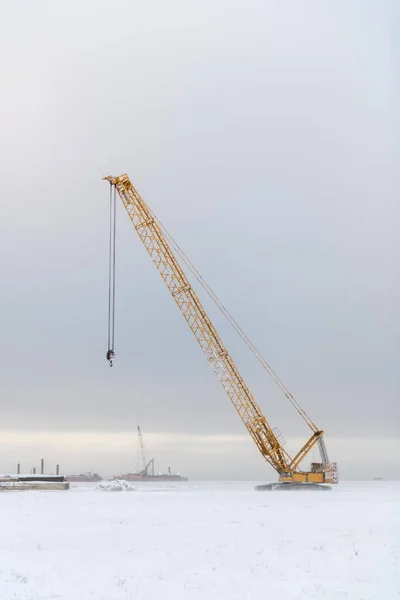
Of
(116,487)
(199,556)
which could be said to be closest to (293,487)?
(116,487)

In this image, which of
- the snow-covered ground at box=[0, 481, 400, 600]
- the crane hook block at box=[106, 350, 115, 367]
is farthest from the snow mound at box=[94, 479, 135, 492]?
the snow-covered ground at box=[0, 481, 400, 600]

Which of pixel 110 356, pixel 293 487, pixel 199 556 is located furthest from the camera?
pixel 293 487

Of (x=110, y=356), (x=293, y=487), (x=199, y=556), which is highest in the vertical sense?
(x=110, y=356)

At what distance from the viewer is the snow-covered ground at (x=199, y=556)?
817 inches

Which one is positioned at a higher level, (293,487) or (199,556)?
(199,556)

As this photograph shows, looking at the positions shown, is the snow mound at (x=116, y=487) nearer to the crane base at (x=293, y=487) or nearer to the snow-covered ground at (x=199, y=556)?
the crane base at (x=293, y=487)

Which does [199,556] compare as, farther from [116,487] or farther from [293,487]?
[293,487]

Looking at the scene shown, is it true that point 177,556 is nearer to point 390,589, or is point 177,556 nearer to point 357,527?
point 390,589

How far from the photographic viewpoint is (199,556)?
82.0 ft

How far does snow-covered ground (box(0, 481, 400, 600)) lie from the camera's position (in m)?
20.8

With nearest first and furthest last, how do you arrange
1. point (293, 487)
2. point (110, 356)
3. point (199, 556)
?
1. point (199, 556)
2. point (110, 356)
3. point (293, 487)

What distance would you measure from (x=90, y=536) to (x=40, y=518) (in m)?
7.39

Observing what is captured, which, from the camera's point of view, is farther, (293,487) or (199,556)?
(293,487)

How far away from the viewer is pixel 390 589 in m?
20.8
